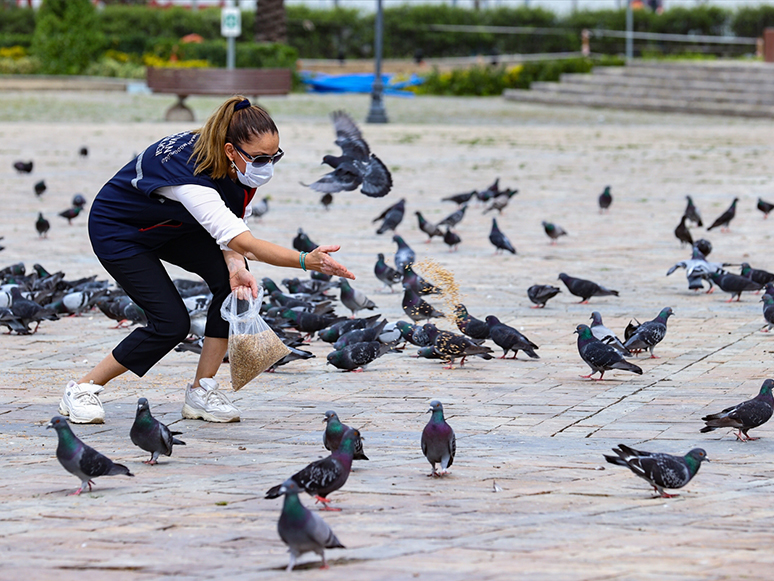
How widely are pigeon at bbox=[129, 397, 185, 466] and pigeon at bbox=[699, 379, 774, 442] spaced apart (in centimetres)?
251

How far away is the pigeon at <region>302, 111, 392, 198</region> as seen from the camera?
8.90 meters

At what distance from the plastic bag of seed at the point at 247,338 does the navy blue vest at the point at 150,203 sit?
42cm

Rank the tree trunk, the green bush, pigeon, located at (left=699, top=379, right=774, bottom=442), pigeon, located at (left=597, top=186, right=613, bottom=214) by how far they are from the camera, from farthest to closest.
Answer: the tree trunk
the green bush
pigeon, located at (left=597, top=186, right=613, bottom=214)
pigeon, located at (left=699, top=379, right=774, bottom=442)

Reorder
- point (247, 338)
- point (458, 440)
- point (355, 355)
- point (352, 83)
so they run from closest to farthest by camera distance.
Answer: point (458, 440) → point (247, 338) → point (355, 355) → point (352, 83)

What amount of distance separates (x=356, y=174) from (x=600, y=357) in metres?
3.26

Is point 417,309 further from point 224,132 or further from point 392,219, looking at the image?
point 392,219

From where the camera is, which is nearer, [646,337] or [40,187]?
[646,337]

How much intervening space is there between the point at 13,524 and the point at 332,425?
1374mm

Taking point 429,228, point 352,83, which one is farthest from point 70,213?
point 352,83

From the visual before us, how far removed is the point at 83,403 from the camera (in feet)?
18.3

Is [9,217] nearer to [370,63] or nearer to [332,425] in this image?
[332,425]

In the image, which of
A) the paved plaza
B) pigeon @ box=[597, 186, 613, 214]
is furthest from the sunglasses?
pigeon @ box=[597, 186, 613, 214]

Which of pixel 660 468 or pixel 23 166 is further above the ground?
pixel 23 166

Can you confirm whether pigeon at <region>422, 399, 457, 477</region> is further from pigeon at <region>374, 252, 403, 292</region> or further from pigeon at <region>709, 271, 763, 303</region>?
pigeon at <region>709, 271, 763, 303</region>
